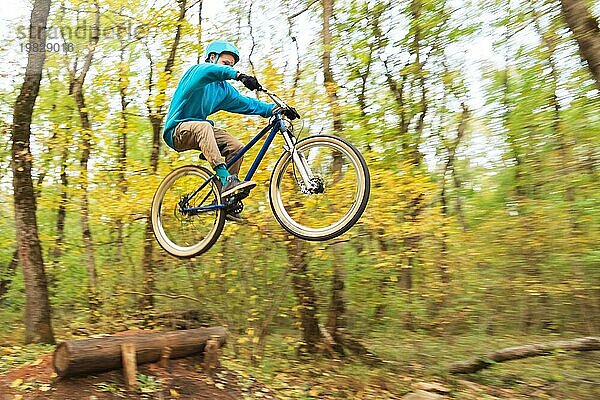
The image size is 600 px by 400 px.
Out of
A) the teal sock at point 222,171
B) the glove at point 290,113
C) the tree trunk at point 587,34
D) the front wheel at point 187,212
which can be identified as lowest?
the front wheel at point 187,212

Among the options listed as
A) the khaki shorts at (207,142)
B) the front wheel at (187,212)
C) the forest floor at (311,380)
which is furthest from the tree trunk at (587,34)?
the forest floor at (311,380)

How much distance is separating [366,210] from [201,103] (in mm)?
3996

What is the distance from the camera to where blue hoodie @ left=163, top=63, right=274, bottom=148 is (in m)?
3.84

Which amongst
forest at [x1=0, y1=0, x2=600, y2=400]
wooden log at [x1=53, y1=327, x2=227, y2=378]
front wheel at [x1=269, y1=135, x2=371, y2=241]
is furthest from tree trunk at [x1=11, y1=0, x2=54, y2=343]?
front wheel at [x1=269, y1=135, x2=371, y2=241]

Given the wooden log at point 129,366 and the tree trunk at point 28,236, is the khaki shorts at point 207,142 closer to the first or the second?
the wooden log at point 129,366

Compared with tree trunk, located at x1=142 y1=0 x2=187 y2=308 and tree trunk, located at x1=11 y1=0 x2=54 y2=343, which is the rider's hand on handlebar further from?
tree trunk, located at x1=11 y1=0 x2=54 y2=343

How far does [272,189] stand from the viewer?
390cm

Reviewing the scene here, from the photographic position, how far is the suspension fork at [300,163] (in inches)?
135

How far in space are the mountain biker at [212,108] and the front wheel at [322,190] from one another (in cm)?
29

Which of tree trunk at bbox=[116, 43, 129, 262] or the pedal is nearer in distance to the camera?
the pedal

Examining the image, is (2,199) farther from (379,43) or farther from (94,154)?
(379,43)

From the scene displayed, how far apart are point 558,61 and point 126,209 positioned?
21.4 feet

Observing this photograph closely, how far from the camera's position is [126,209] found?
25.0ft

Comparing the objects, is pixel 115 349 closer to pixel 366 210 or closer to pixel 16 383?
pixel 16 383
